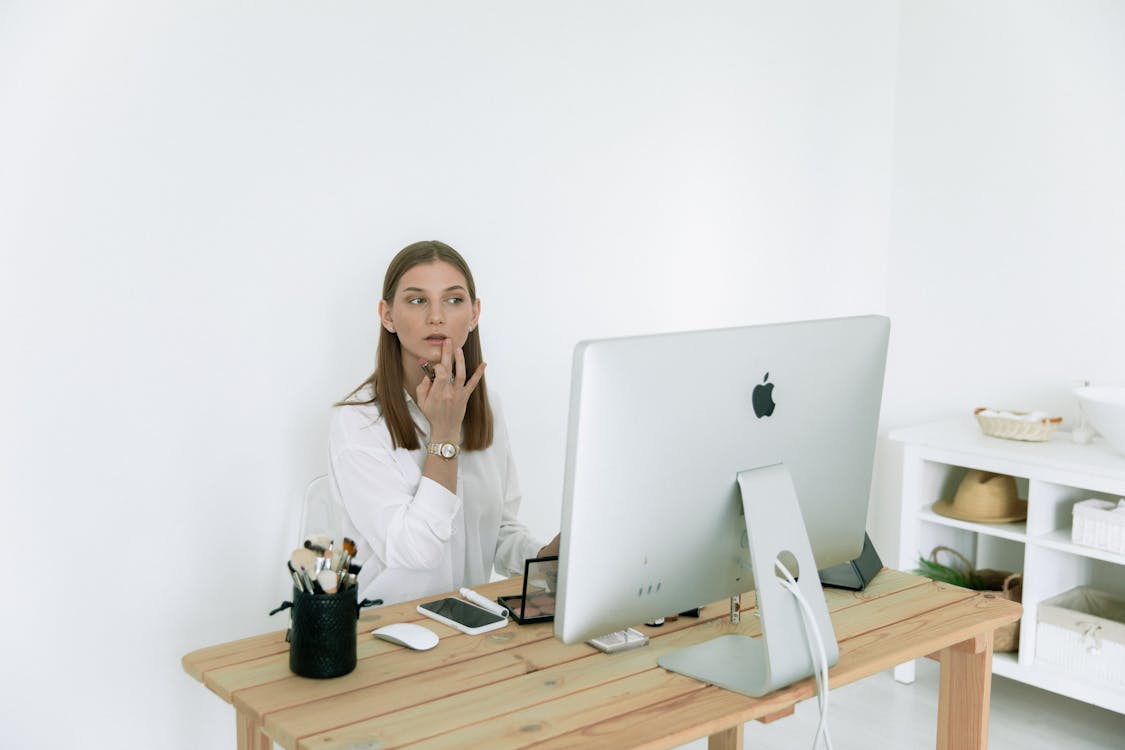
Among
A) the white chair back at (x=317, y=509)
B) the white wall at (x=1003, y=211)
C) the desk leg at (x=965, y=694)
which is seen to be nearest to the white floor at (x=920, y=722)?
the white wall at (x=1003, y=211)

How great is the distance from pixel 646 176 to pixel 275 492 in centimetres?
134

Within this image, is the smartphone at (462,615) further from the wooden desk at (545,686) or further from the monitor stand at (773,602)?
the monitor stand at (773,602)

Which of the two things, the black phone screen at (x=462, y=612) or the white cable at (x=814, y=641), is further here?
the black phone screen at (x=462, y=612)

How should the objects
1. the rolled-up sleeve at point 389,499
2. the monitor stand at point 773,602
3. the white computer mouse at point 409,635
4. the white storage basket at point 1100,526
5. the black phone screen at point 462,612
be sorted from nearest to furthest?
1. the monitor stand at point 773,602
2. the white computer mouse at point 409,635
3. the black phone screen at point 462,612
4. the rolled-up sleeve at point 389,499
5. the white storage basket at point 1100,526

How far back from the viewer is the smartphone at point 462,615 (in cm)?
168

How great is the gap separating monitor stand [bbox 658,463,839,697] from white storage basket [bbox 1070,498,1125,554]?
154cm

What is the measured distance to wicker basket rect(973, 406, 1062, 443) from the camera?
3.04 metres

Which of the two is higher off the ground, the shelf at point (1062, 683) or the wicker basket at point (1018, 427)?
the wicker basket at point (1018, 427)

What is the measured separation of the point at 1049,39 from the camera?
10.9 feet

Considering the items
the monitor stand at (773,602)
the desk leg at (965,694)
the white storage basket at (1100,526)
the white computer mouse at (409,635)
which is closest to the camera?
the monitor stand at (773,602)

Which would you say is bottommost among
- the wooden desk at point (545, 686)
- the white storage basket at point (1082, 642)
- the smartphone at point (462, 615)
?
the white storage basket at point (1082, 642)

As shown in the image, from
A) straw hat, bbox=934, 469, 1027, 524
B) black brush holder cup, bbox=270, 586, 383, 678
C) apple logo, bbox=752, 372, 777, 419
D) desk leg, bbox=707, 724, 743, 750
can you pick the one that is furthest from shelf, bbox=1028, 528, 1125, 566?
black brush holder cup, bbox=270, 586, 383, 678

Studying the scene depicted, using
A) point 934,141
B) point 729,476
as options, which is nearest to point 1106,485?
point 934,141

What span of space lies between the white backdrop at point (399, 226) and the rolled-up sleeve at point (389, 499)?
1.45ft
